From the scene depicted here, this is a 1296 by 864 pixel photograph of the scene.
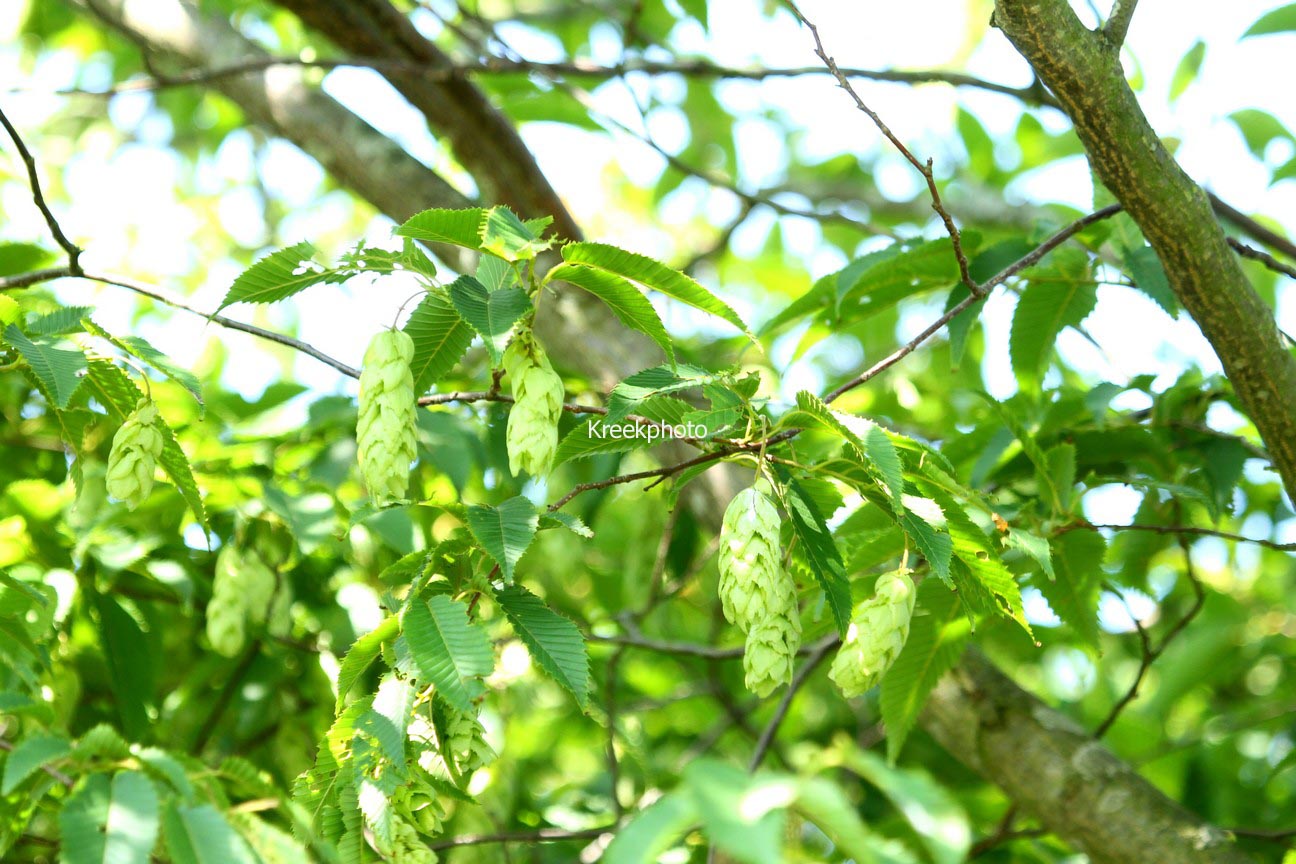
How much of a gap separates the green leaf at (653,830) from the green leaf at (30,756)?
1.86ft

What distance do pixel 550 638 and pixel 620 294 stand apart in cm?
42

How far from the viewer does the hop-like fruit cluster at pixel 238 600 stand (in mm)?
2102

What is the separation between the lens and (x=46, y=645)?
6.50 feet

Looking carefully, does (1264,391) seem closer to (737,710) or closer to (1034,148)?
(737,710)

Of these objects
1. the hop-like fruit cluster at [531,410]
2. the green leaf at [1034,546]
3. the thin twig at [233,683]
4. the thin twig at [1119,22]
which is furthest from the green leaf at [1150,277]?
the thin twig at [233,683]

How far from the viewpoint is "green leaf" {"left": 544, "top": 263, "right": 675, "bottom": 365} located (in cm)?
135

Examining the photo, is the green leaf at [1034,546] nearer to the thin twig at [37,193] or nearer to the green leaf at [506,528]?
the green leaf at [506,528]

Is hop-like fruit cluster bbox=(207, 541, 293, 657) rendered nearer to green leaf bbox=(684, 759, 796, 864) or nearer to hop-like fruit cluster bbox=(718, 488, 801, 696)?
hop-like fruit cluster bbox=(718, 488, 801, 696)

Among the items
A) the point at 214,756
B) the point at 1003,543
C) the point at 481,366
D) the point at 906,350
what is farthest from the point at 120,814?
the point at 481,366


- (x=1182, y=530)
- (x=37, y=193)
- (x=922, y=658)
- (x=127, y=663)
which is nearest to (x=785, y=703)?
(x=922, y=658)

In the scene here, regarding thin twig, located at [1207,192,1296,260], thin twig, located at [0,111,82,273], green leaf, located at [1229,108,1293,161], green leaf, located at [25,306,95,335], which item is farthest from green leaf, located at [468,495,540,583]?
green leaf, located at [1229,108,1293,161]

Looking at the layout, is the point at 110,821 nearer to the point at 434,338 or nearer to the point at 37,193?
the point at 434,338

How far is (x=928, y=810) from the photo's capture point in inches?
33.3

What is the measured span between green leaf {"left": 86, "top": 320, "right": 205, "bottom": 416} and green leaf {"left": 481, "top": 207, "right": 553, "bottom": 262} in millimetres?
430
